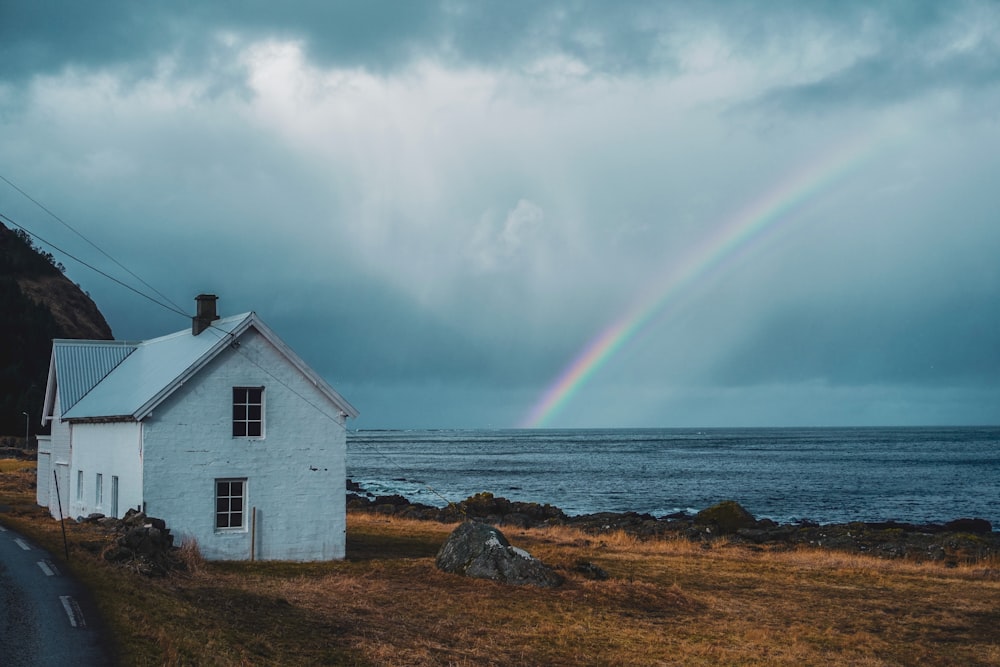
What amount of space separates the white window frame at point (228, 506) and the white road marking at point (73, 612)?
10.1m

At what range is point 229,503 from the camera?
26.4 m

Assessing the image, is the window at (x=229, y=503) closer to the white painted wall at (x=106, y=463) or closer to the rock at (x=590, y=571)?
the white painted wall at (x=106, y=463)

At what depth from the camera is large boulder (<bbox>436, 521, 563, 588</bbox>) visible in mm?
23422

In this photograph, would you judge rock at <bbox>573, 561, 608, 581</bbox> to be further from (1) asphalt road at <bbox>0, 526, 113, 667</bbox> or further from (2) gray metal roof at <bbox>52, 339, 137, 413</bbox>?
(2) gray metal roof at <bbox>52, 339, 137, 413</bbox>

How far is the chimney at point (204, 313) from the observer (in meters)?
30.1

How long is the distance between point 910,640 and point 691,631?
4444mm

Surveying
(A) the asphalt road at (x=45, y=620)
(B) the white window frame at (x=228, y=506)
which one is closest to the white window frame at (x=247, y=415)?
(B) the white window frame at (x=228, y=506)

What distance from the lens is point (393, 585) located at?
2283 centimetres

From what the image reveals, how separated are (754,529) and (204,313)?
2918 cm

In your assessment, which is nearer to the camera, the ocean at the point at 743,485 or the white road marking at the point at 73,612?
the white road marking at the point at 73,612

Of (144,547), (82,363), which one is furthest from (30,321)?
(144,547)

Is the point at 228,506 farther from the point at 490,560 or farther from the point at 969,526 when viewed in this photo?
the point at 969,526

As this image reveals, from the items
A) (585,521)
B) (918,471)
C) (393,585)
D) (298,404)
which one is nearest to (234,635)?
(393,585)

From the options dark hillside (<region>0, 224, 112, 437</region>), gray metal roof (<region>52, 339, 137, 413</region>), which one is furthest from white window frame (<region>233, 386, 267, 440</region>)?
dark hillside (<region>0, 224, 112, 437</region>)
